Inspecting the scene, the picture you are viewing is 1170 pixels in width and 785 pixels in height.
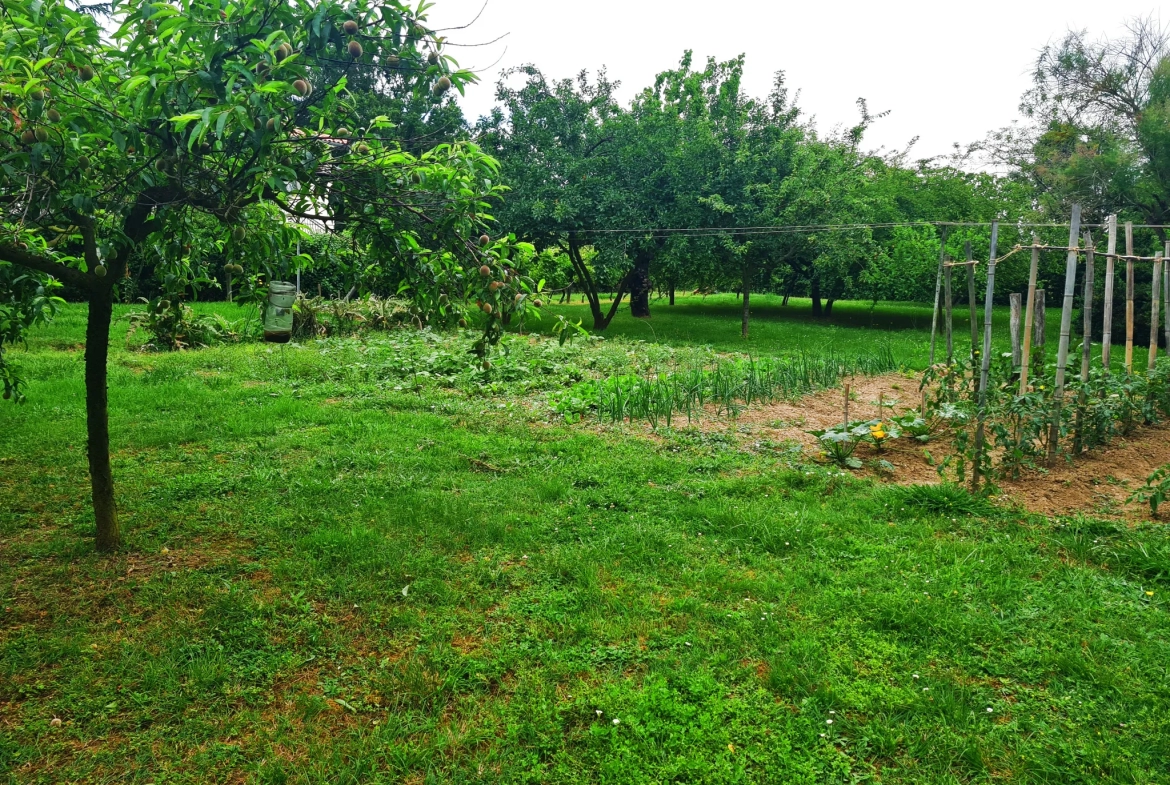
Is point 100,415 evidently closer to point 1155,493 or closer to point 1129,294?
point 1155,493

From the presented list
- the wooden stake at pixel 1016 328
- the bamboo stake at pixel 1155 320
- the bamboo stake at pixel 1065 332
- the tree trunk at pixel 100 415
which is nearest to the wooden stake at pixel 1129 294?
the bamboo stake at pixel 1155 320

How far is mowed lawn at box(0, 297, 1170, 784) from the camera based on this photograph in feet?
7.22

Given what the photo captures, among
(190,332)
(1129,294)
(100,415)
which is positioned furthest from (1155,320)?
(190,332)

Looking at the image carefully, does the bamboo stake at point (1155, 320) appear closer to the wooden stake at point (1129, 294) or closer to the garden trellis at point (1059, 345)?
the garden trellis at point (1059, 345)

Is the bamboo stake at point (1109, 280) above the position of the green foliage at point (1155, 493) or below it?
above

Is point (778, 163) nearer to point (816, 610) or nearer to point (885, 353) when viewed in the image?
point (885, 353)

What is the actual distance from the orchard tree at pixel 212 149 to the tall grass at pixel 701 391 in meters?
3.27

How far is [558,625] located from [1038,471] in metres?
3.85

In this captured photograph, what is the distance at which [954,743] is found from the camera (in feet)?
7.34

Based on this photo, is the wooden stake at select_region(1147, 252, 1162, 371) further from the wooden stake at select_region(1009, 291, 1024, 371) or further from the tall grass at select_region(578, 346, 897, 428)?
the tall grass at select_region(578, 346, 897, 428)

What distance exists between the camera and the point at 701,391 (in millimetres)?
6750

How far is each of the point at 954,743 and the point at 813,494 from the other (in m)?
2.32

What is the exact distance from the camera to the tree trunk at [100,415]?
10.3ft

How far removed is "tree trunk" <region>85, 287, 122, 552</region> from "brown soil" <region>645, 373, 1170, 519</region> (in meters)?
4.43
